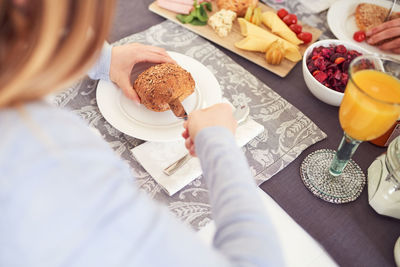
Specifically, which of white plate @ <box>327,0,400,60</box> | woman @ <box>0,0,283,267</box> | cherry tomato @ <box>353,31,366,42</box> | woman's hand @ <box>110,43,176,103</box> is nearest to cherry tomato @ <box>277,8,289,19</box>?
white plate @ <box>327,0,400,60</box>

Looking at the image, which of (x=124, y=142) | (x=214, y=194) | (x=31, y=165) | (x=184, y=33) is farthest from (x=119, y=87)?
(x=31, y=165)

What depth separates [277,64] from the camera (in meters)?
1.14

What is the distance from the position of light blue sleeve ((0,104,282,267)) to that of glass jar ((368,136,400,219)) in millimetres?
472

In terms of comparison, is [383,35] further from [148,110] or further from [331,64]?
[148,110]

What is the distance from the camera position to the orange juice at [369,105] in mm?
667

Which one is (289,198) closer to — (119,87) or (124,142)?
(124,142)

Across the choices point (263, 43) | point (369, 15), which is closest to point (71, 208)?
point (263, 43)

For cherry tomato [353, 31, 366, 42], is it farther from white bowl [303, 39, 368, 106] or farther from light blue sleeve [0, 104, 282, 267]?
light blue sleeve [0, 104, 282, 267]

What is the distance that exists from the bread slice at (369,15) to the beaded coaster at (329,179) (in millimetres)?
596

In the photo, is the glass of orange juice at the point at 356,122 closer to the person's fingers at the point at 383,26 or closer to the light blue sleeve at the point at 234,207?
the light blue sleeve at the point at 234,207

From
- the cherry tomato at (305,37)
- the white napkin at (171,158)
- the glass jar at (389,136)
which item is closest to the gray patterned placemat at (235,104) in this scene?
the white napkin at (171,158)

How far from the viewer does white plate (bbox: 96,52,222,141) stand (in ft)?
2.90

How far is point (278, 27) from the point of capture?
1.25 metres

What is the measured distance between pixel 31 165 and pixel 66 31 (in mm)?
161
